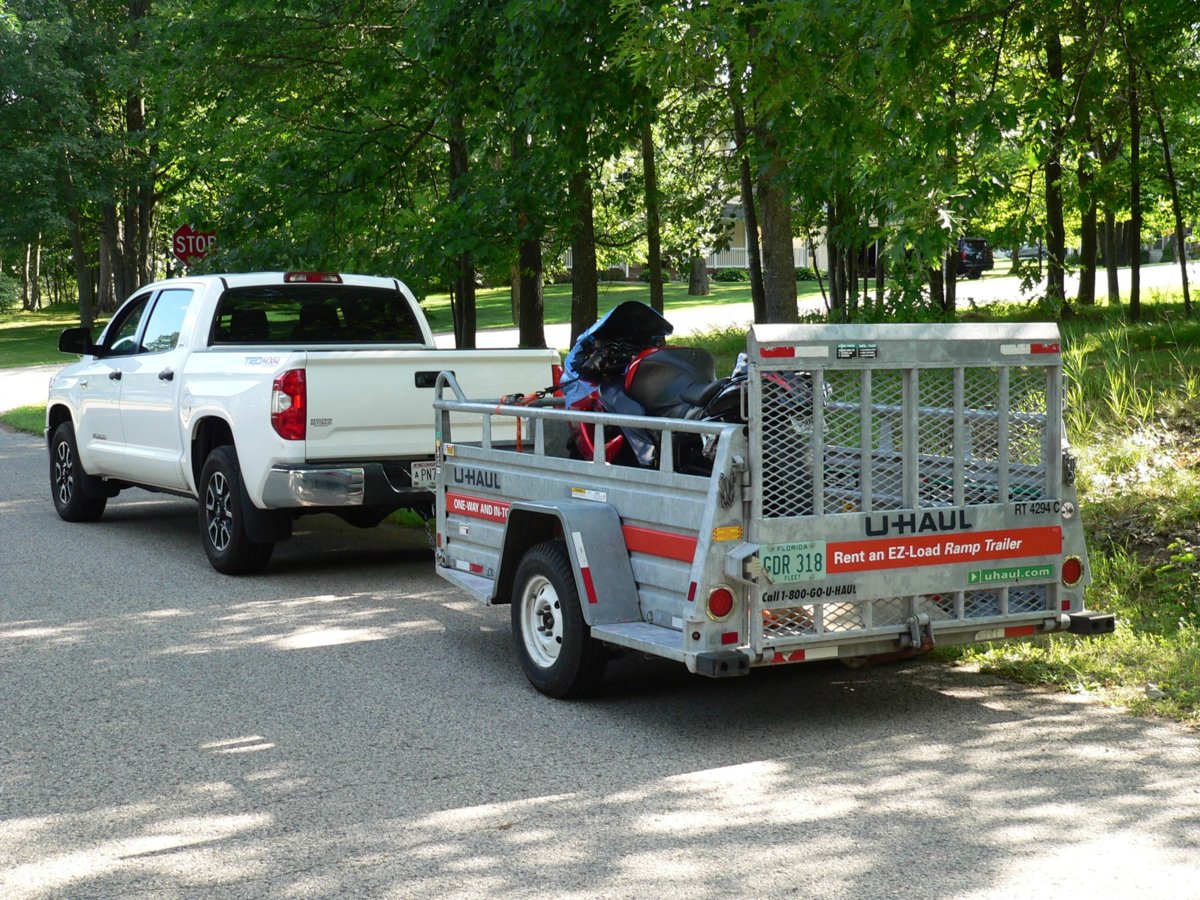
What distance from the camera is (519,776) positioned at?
551cm

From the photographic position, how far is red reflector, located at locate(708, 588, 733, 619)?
5.70 meters

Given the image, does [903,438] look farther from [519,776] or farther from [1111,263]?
[1111,263]

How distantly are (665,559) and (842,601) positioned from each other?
76 centimetres

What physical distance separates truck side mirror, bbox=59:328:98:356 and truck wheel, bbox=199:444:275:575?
250 cm

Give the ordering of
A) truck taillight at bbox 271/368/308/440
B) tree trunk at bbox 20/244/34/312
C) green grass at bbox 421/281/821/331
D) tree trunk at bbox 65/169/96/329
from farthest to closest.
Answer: tree trunk at bbox 20/244/34/312
green grass at bbox 421/281/821/331
tree trunk at bbox 65/169/96/329
truck taillight at bbox 271/368/308/440

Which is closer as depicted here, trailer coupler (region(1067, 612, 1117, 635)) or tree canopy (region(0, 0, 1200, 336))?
trailer coupler (region(1067, 612, 1117, 635))

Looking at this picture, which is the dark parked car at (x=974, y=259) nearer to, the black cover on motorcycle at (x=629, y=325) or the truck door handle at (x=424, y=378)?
the truck door handle at (x=424, y=378)

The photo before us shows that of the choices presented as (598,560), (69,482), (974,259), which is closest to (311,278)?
(69,482)

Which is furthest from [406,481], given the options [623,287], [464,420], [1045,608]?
[623,287]

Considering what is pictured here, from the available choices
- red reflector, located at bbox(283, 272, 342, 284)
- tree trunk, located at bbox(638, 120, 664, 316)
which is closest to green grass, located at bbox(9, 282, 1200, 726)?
red reflector, located at bbox(283, 272, 342, 284)

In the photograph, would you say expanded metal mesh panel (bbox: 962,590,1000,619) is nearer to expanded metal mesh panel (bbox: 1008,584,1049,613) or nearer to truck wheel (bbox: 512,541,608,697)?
expanded metal mesh panel (bbox: 1008,584,1049,613)

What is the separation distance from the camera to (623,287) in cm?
6194

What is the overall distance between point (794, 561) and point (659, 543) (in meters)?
0.64

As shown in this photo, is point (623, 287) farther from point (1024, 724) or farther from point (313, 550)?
point (1024, 724)
